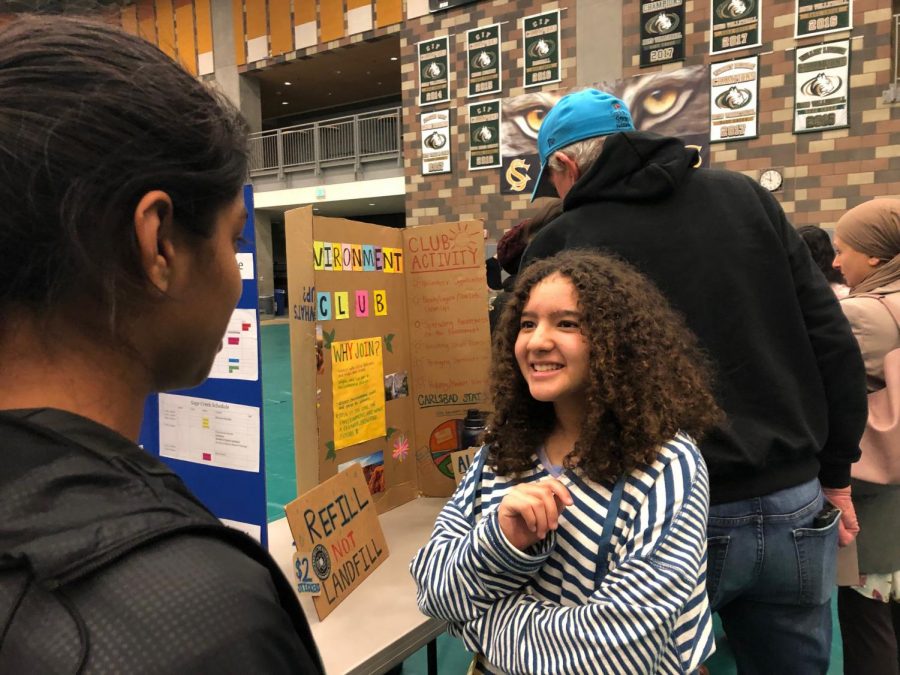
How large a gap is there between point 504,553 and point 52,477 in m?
0.61

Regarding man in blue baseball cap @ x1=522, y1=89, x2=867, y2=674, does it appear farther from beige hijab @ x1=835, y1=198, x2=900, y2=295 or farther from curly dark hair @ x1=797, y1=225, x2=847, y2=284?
curly dark hair @ x1=797, y1=225, x2=847, y2=284

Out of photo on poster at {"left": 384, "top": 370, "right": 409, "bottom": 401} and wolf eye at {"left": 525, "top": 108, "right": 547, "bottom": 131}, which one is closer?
photo on poster at {"left": 384, "top": 370, "right": 409, "bottom": 401}

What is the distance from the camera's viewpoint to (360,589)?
4.78 feet

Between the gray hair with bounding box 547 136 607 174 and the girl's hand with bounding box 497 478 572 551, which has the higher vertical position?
the gray hair with bounding box 547 136 607 174

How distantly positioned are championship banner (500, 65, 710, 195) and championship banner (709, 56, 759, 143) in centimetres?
10

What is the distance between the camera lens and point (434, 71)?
1123 cm

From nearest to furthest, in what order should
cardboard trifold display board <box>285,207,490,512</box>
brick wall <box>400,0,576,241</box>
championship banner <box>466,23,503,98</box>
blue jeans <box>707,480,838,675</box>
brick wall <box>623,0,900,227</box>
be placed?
blue jeans <box>707,480,838,675</box>
cardboard trifold display board <box>285,207,490,512</box>
brick wall <box>623,0,900,227</box>
brick wall <box>400,0,576,241</box>
championship banner <box>466,23,503,98</box>

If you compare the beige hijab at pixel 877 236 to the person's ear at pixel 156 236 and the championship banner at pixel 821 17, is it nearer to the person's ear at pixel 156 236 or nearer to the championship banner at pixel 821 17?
the person's ear at pixel 156 236

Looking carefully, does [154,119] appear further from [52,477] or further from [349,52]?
[349,52]

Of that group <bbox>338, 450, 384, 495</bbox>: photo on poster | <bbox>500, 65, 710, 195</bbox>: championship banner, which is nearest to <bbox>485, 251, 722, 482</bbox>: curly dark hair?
<bbox>338, 450, 384, 495</bbox>: photo on poster

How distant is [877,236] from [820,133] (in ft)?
25.4

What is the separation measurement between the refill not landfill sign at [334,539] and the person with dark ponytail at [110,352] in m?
0.87

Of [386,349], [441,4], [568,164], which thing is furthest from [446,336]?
[441,4]

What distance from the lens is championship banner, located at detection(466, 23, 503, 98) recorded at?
34.3ft
